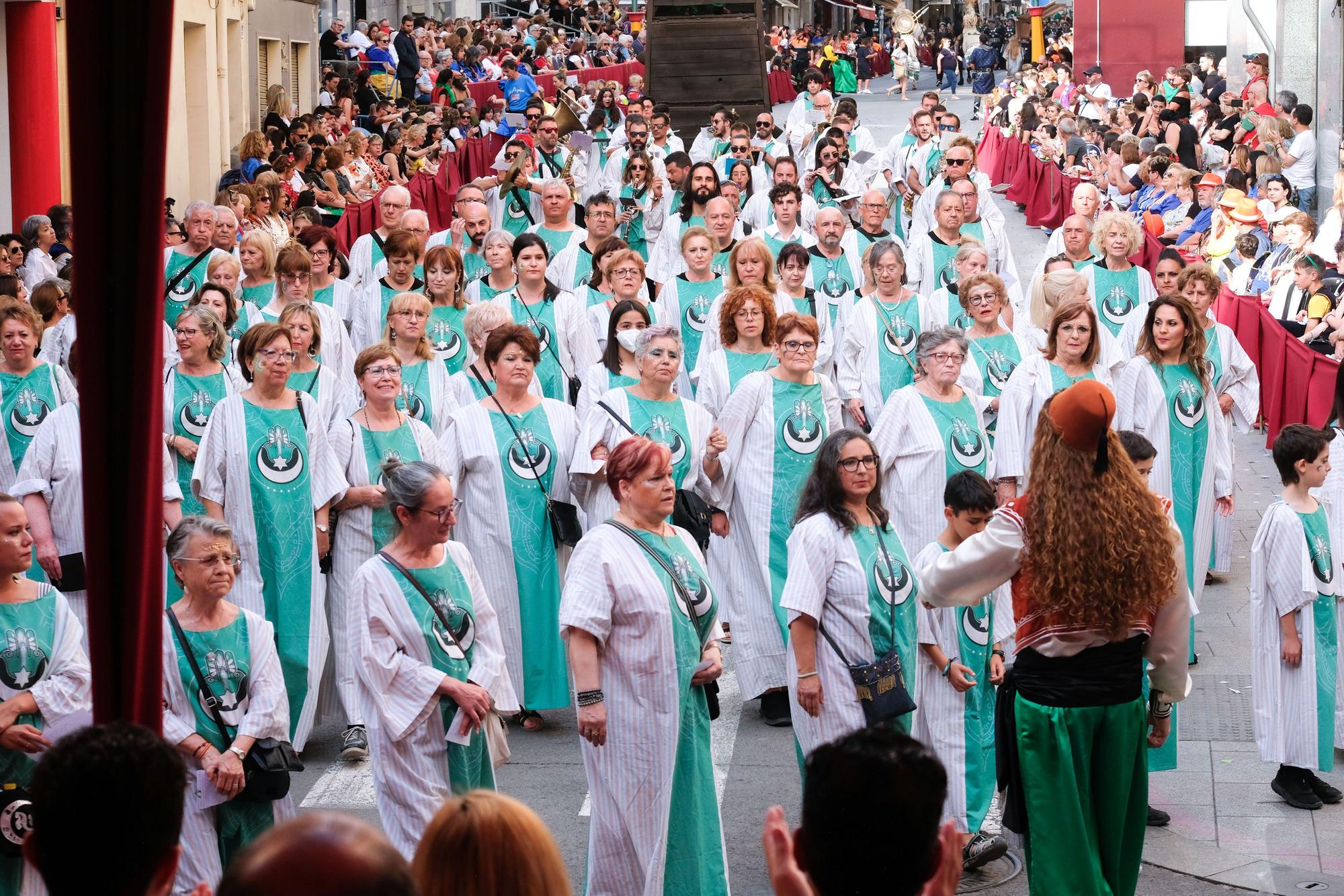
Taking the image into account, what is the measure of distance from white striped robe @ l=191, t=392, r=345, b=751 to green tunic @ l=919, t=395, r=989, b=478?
270cm

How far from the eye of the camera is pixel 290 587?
26.8 ft

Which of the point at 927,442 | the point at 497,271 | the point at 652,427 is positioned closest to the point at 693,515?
the point at 652,427

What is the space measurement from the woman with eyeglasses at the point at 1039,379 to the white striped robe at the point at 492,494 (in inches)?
83.1

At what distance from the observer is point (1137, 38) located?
38688 mm

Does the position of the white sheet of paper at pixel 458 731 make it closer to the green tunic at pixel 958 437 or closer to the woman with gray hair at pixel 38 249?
the green tunic at pixel 958 437

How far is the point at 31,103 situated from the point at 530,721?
11.3m

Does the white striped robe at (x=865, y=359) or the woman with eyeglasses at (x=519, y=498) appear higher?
the white striped robe at (x=865, y=359)

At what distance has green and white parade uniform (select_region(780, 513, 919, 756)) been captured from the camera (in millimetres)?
6035

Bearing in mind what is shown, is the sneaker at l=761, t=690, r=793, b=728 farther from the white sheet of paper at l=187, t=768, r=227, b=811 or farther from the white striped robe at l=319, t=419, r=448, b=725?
the white sheet of paper at l=187, t=768, r=227, b=811

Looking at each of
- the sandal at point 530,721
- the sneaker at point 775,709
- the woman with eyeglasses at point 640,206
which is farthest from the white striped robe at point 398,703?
the woman with eyeglasses at point 640,206

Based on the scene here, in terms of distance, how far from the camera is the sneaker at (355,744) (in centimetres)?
798

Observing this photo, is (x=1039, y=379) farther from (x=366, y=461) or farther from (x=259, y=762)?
(x=259, y=762)

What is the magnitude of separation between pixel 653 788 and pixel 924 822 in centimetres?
289

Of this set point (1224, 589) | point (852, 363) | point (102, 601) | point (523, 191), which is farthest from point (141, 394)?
point (523, 191)
